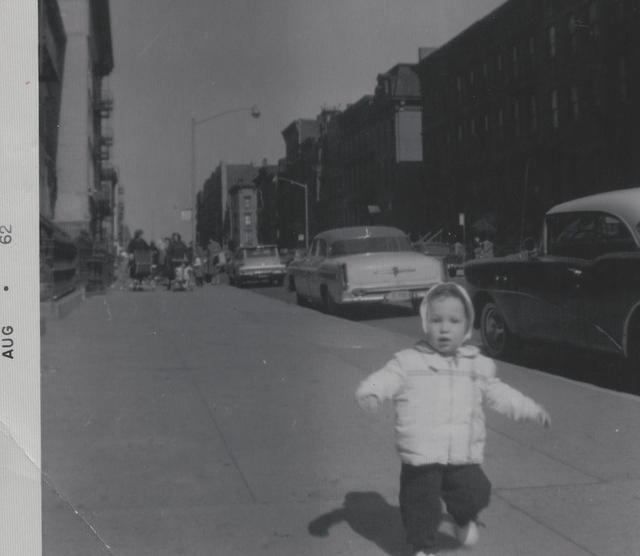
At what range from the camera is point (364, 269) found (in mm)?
11602

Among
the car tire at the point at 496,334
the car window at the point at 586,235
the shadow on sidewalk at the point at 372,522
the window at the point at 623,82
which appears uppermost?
the window at the point at 623,82

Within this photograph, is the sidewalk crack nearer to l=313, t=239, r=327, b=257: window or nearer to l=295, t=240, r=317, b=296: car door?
l=313, t=239, r=327, b=257: window

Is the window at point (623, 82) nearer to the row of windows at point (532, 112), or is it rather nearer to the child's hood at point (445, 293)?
the row of windows at point (532, 112)

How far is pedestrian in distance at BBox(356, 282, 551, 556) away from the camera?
10.4ft

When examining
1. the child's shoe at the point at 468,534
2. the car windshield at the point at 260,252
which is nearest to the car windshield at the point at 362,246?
the child's shoe at the point at 468,534

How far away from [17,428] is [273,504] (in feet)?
3.74

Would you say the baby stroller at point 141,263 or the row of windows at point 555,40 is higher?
the row of windows at point 555,40

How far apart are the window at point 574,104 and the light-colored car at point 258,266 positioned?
15650 mm

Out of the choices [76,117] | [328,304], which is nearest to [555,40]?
[328,304]

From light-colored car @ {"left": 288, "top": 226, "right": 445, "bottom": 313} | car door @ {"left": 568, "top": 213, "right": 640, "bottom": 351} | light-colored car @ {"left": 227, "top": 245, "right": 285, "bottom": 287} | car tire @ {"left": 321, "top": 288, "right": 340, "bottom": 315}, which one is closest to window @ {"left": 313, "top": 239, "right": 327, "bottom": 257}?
light-colored car @ {"left": 288, "top": 226, "right": 445, "bottom": 313}

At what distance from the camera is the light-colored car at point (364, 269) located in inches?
392

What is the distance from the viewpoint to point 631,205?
21.4 feet

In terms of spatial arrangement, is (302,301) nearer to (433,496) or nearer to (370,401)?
(433,496)

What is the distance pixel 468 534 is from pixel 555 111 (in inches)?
365
